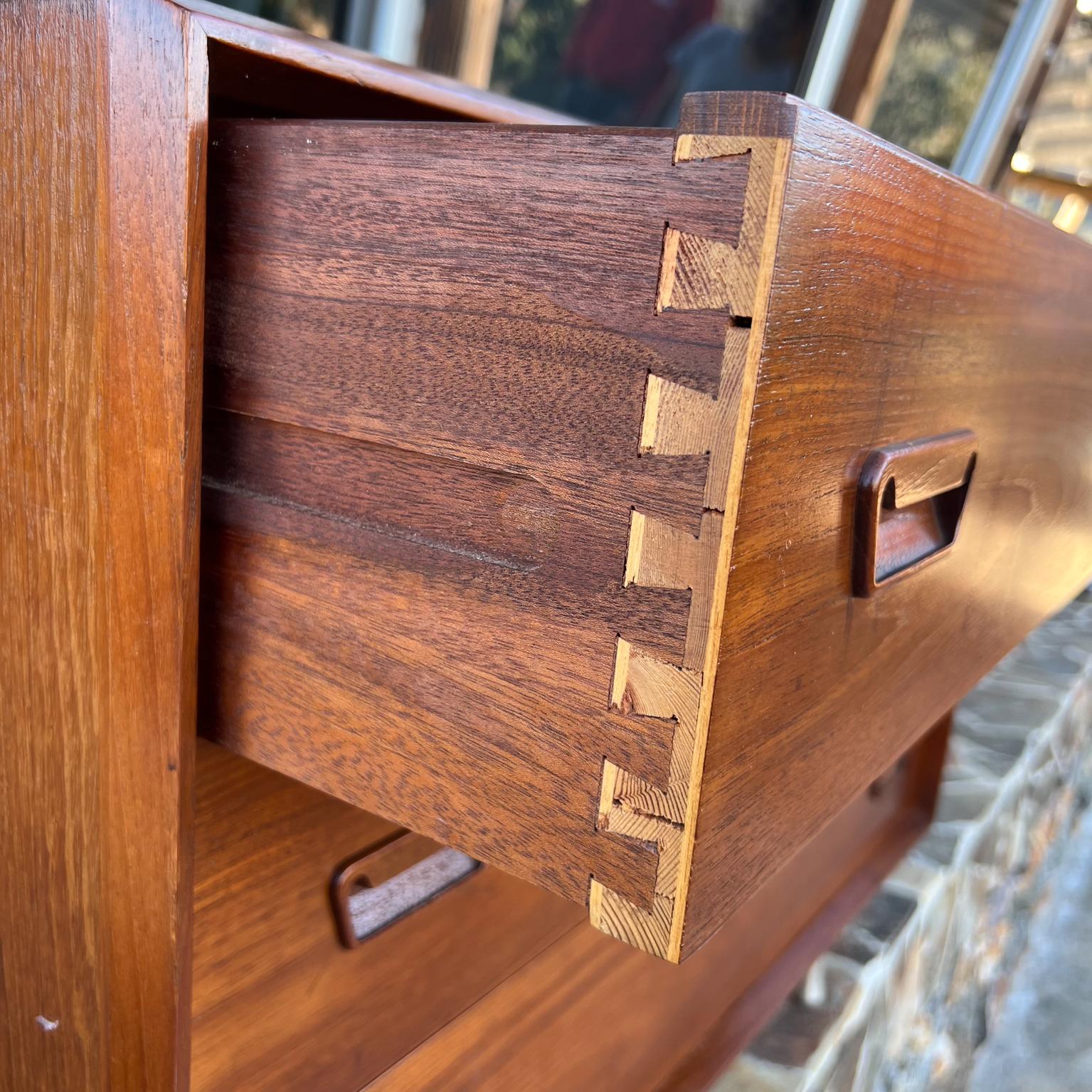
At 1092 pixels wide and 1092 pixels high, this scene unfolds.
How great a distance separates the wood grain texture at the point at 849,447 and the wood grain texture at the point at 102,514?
26cm

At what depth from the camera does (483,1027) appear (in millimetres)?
810

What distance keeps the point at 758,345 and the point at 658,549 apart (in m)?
0.08

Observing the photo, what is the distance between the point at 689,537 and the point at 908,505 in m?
0.22

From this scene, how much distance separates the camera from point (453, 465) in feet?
1.44

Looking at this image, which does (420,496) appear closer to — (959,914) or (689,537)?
(689,537)

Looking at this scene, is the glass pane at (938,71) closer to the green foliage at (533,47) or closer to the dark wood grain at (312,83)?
the green foliage at (533,47)

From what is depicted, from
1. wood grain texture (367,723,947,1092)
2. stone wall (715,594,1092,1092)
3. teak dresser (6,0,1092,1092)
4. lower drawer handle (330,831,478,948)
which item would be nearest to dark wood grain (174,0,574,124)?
teak dresser (6,0,1092,1092)

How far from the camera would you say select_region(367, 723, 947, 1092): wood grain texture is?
81 centimetres

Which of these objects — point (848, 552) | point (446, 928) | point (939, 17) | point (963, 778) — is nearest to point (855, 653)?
point (848, 552)

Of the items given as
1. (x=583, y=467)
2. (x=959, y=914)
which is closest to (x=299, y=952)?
(x=583, y=467)

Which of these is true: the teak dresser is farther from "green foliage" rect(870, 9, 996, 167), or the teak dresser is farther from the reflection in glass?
"green foliage" rect(870, 9, 996, 167)

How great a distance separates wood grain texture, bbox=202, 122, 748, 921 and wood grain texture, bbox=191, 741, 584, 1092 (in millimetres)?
112

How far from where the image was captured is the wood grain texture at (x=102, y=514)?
1.49 ft

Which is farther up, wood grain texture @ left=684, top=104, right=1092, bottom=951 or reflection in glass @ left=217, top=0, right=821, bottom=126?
reflection in glass @ left=217, top=0, right=821, bottom=126
